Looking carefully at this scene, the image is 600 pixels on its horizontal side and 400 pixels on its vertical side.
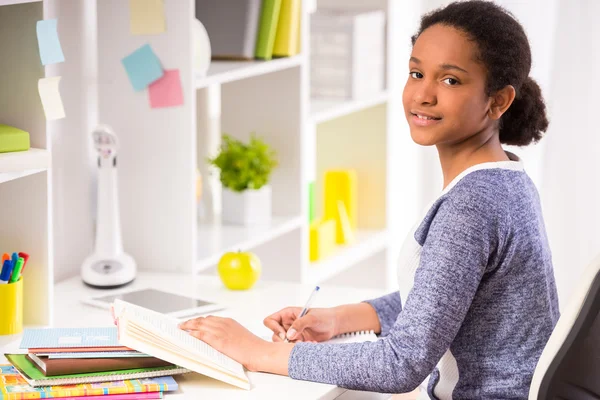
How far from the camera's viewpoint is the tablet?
1.76m

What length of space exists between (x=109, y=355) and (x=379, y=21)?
2048 millimetres

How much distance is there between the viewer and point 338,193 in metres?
3.13

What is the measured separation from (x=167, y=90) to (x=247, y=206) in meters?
0.57

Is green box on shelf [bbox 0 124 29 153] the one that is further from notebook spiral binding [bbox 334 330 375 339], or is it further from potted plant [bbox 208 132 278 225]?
potted plant [bbox 208 132 278 225]

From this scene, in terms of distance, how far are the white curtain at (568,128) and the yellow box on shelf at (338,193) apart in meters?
0.57

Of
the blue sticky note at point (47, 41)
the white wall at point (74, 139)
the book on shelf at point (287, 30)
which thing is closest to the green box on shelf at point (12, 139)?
the blue sticky note at point (47, 41)

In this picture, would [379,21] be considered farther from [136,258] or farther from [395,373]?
[395,373]

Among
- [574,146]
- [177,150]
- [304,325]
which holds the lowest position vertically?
[304,325]

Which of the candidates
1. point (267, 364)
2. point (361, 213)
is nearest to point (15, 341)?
point (267, 364)

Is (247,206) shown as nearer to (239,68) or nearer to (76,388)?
(239,68)

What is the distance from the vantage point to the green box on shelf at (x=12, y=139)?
151 centimetres

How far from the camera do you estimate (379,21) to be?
3.11 meters

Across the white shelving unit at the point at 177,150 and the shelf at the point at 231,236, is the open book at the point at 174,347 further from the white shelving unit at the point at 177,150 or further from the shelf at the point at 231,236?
the shelf at the point at 231,236

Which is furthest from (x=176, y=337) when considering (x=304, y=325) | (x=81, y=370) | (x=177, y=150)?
(x=177, y=150)
